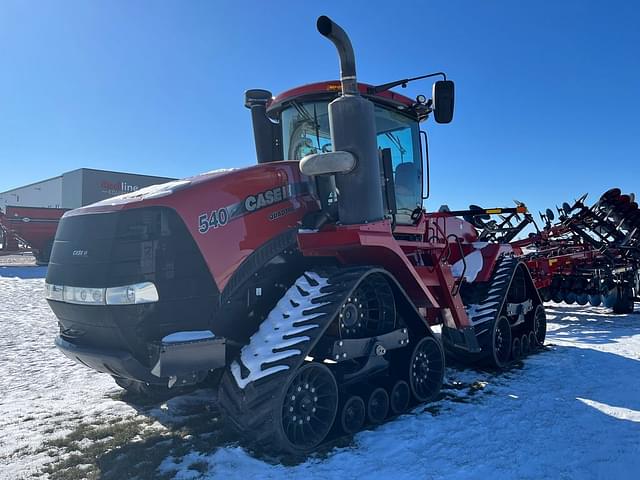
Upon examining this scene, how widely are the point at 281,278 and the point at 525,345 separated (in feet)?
14.9

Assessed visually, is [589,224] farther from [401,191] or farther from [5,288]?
[5,288]

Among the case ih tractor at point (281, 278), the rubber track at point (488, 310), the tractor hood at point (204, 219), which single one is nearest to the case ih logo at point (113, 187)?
the rubber track at point (488, 310)

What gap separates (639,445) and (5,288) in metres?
15.8

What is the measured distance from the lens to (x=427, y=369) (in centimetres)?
493

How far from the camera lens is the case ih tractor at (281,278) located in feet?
11.0

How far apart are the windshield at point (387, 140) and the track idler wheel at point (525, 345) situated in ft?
9.57

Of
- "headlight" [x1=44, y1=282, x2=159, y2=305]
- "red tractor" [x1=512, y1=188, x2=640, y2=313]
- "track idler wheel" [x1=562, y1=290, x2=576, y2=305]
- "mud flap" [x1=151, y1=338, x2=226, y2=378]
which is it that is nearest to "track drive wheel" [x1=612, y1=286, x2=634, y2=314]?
"red tractor" [x1=512, y1=188, x2=640, y2=313]

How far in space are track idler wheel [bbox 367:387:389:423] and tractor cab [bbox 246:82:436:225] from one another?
1.62 m

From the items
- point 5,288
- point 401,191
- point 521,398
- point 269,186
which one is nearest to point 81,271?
point 269,186

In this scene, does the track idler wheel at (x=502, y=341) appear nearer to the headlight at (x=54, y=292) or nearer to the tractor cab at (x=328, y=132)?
the tractor cab at (x=328, y=132)

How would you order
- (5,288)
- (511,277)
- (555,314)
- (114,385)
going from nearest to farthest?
(114,385)
(511,277)
(555,314)
(5,288)

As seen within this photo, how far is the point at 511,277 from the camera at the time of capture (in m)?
6.76

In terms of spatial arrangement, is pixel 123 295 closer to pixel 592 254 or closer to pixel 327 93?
pixel 327 93

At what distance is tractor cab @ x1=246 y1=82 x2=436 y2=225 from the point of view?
4660mm
